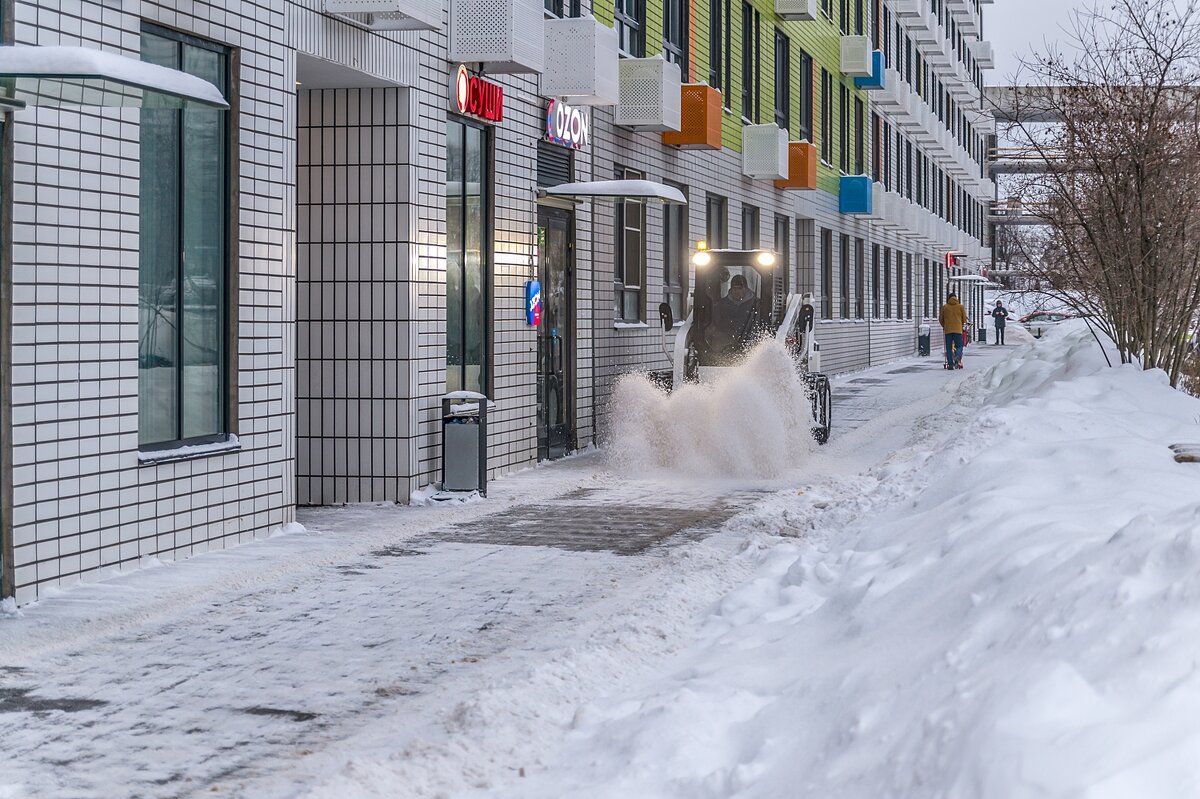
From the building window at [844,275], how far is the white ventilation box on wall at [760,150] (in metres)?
10.3

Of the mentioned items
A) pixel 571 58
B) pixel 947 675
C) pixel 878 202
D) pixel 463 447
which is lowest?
pixel 947 675

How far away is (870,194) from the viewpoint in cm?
3494

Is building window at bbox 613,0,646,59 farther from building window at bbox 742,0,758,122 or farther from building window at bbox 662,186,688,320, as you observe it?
building window at bbox 742,0,758,122

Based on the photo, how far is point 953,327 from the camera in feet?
116

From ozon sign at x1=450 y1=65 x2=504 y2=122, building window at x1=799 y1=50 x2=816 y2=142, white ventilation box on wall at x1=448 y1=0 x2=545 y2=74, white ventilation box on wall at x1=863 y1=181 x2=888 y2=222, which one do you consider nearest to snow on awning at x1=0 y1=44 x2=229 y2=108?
ozon sign at x1=450 y1=65 x2=504 y2=122

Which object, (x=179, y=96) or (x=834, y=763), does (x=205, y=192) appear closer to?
(x=179, y=96)

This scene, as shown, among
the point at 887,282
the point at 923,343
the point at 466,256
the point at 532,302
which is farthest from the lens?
the point at 923,343

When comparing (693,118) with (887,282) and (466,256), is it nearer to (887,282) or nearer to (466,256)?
(466,256)

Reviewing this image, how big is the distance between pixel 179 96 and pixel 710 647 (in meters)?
3.45

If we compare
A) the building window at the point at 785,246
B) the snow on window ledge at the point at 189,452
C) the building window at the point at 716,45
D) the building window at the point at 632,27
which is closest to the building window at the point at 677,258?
the building window at the point at 632,27

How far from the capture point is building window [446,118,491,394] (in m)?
13.6

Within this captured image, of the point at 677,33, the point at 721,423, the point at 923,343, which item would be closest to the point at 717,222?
the point at 677,33

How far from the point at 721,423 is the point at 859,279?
24.1 m

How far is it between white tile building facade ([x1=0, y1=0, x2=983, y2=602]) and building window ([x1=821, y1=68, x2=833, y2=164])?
46.4ft
